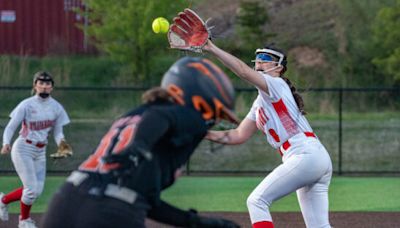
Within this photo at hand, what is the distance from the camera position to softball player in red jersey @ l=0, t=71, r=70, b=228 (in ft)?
36.6

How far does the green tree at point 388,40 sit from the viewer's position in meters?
27.5

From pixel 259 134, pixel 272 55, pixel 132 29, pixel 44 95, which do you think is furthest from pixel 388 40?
pixel 272 55


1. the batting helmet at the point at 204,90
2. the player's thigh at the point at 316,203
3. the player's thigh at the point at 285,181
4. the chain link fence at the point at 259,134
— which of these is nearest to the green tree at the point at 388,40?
the chain link fence at the point at 259,134

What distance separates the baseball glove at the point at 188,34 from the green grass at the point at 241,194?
20.9ft

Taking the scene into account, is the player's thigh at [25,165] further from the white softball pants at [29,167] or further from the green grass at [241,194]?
the green grass at [241,194]

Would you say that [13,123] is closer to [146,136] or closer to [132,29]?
[146,136]

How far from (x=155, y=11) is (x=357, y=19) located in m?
9.12

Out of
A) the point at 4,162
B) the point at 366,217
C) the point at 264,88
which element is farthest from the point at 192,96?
the point at 4,162

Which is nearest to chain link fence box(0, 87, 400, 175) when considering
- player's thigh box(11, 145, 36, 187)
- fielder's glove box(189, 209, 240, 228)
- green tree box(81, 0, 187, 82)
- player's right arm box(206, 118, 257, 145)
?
green tree box(81, 0, 187, 82)

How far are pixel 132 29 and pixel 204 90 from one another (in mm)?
21578

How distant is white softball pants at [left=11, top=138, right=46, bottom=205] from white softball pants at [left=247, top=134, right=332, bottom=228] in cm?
402

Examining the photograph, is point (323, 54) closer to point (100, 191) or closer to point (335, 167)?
point (335, 167)

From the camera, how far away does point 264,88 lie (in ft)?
25.3

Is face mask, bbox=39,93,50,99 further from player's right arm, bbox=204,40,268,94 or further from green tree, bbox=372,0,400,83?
green tree, bbox=372,0,400,83
